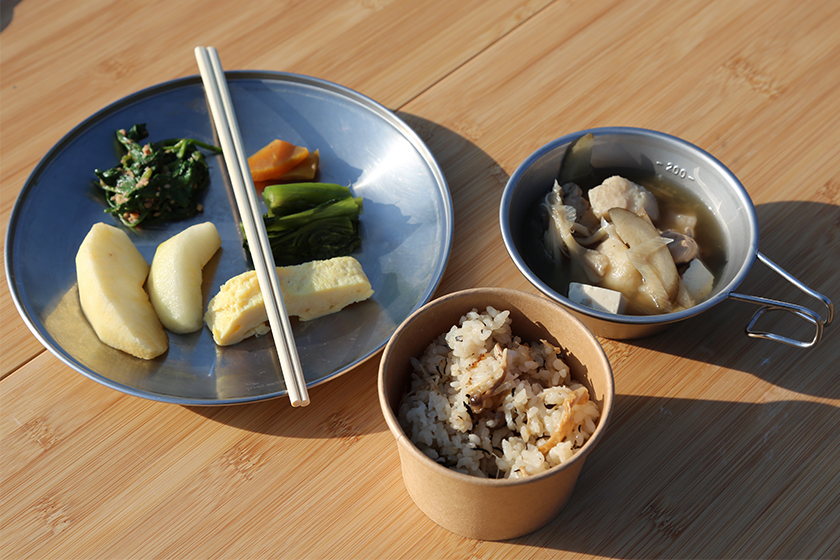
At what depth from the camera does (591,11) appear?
2168mm

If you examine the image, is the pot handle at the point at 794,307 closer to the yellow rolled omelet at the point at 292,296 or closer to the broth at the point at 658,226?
the broth at the point at 658,226

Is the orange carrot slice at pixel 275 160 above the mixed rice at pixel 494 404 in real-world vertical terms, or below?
above

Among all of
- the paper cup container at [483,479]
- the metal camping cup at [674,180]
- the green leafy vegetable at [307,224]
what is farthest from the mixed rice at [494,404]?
the green leafy vegetable at [307,224]

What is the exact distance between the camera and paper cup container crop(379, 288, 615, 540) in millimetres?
1006

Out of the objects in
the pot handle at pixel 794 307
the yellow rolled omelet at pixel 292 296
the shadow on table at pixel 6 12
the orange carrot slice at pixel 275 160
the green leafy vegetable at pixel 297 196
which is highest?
the shadow on table at pixel 6 12

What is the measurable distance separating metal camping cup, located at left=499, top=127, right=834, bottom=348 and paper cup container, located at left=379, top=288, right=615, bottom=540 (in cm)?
8

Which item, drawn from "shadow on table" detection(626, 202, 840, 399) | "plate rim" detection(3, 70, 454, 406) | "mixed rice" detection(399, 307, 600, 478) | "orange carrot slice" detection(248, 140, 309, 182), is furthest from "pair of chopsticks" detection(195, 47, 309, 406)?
"shadow on table" detection(626, 202, 840, 399)

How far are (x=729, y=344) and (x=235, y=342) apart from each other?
119cm

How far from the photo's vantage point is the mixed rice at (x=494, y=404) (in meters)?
1.08

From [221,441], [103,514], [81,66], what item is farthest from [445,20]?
[103,514]

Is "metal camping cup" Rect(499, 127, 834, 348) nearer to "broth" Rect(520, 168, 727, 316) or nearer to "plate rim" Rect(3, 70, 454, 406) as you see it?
"broth" Rect(520, 168, 727, 316)

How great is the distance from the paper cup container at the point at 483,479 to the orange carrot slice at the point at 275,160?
2.62 feet

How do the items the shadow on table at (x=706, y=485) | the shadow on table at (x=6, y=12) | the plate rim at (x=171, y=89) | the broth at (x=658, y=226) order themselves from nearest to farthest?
the shadow on table at (x=706, y=485)
the plate rim at (x=171, y=89)
the broth at (x=658, y=226)
the shadow on table at (x=6, y=12)

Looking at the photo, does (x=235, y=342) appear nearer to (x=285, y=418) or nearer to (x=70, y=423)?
(x=285, y=418)
